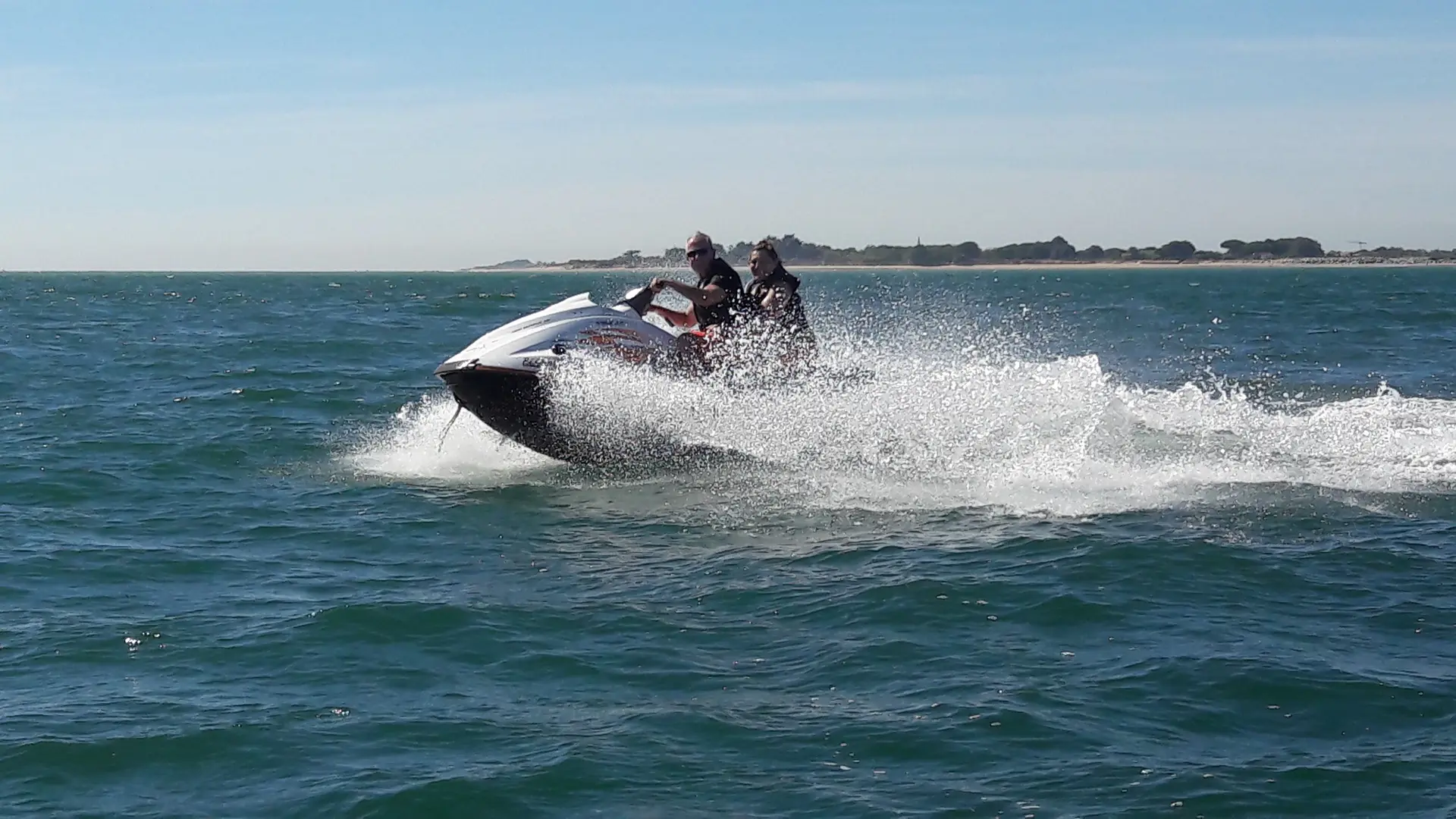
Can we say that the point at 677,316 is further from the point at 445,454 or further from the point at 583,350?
the point at 445,454

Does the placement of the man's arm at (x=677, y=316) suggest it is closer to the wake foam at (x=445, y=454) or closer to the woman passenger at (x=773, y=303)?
the woman passenger at (x=773, y=303)

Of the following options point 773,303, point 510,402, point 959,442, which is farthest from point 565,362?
point 959,442

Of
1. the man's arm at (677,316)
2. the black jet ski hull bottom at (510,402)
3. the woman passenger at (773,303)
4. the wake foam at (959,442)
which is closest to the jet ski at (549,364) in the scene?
the black jet ski hull bottom at (510,402)

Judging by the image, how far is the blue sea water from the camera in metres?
5.58

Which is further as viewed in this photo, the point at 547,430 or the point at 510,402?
the point at 547,430

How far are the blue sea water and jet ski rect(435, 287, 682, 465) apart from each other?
0.22m

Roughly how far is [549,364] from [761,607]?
3.99 m

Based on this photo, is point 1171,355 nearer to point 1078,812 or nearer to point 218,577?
point 218,577

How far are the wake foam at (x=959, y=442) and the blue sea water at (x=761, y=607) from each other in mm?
42

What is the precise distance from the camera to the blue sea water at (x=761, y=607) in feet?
18.3

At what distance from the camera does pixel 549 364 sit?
1131cm

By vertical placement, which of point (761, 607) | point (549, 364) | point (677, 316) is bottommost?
point (761, 607)

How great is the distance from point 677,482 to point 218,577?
12.5 feet

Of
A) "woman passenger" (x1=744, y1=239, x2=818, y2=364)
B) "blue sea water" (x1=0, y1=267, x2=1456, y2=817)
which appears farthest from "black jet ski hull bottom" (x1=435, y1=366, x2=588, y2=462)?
"woman passenger" (x1=744, y1=239, x2=818, y2=364)
